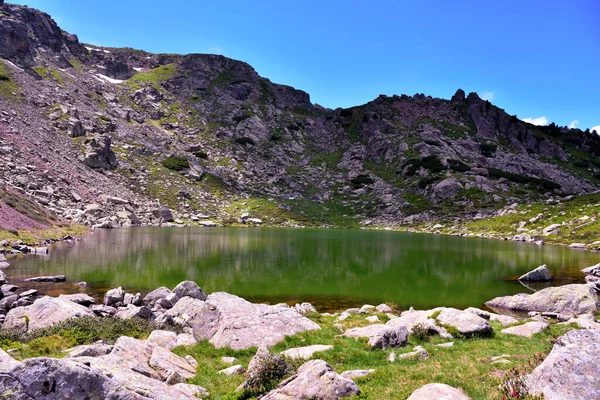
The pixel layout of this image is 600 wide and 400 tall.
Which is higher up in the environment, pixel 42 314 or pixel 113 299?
pixel 42 314

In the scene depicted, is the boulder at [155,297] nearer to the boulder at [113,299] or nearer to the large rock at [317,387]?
the boulder at [113,299]

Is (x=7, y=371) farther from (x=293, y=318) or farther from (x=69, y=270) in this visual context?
(x=69, y=270)

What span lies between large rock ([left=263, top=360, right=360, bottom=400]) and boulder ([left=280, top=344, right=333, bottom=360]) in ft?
12.7

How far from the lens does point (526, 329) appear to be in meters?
19.4

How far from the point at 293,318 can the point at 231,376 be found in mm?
6624

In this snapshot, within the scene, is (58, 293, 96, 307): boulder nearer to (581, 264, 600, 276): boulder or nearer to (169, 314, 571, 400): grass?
(169, 314, 571, 400): grass

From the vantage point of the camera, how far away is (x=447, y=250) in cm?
6391

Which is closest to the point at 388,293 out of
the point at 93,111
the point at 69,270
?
the point at 69,270

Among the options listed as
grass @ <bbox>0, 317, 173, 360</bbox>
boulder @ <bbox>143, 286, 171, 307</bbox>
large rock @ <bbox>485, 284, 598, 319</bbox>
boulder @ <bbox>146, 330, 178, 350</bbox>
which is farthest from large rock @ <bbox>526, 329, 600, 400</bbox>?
boulder @ <bbox>143, 286, 171, 307</bbox>

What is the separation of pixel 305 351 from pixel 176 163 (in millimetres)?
139051

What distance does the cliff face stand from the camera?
104m

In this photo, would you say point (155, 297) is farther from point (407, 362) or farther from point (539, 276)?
point (539, 276)

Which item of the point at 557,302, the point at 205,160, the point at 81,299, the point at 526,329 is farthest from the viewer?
the point at 205,160

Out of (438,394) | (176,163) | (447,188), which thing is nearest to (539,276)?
(438,394)
